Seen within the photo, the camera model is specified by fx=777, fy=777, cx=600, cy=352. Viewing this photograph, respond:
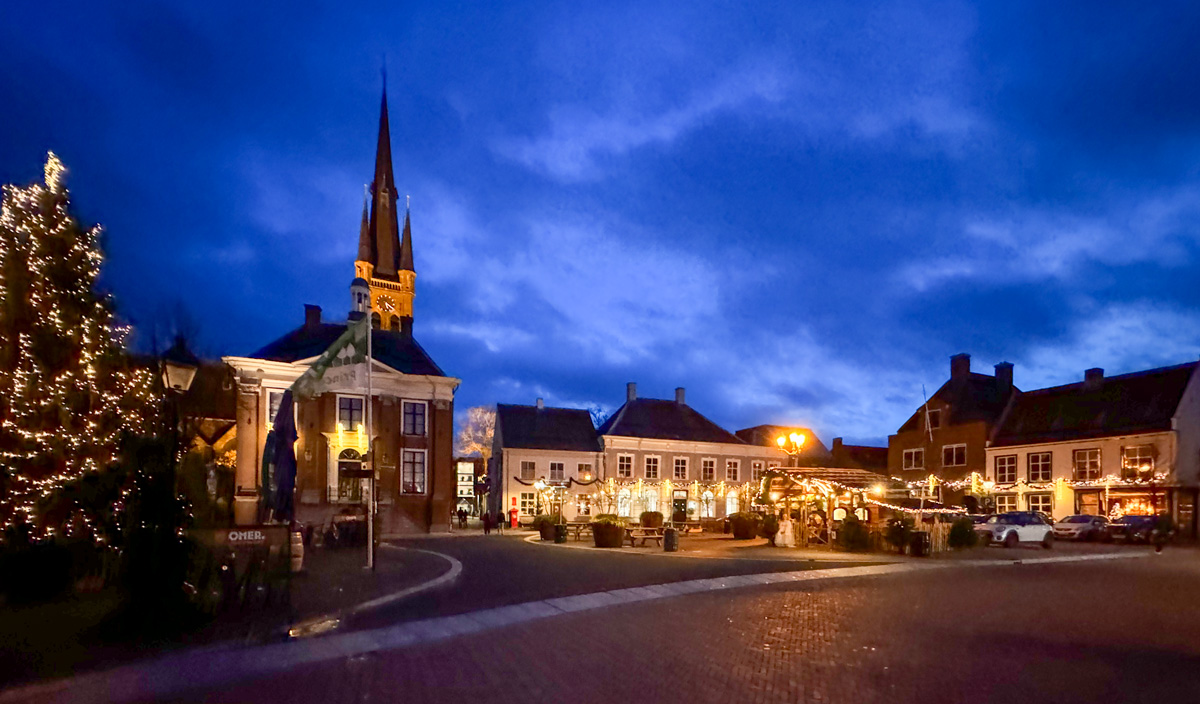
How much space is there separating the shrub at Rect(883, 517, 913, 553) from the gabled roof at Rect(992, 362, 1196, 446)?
20749mm

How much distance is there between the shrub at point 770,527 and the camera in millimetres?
26459

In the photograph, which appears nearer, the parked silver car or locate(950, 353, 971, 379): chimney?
the parked silver car

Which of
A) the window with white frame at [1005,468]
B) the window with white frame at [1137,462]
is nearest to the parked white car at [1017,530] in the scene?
the window with white frame at [1137,462]

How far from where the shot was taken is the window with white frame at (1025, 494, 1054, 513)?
1606 inches

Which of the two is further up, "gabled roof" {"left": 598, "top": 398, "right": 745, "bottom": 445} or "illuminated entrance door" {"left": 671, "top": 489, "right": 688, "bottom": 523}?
"gabled roof" {"left": 598, "top": 398, "right": 745, "bottom": 445}

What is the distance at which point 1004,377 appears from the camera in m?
48.7

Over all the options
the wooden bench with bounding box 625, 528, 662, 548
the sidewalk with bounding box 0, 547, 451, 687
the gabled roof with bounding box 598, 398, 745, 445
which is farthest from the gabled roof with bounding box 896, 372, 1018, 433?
the sidewalk with bounding box 0, 547, 451, 687

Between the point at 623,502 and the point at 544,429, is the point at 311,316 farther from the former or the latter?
the point at 623,502

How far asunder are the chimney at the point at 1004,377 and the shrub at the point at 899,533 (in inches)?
1116

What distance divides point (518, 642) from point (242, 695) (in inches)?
127

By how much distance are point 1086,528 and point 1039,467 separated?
1019 centimetres

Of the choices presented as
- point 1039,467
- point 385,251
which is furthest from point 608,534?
point 385,251

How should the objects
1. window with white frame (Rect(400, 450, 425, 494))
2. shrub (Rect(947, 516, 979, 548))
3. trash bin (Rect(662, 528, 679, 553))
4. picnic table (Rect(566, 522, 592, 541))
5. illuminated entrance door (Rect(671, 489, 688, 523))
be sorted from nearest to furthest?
1. trash bin (Rect(662, 528, 679, 553))
2. shrub (Rect(947, 516, 979, 548))
3. picnic table (Rect(566, 522, 592, 541))
4. window with white frame (Rect(400, 450, 425, 494))
5. illuminated entrance door (Rect(671, 489, 688, 523))

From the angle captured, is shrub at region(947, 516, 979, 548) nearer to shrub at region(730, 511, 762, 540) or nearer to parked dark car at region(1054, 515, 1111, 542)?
shrub at region(730, 511, 762, 540)
